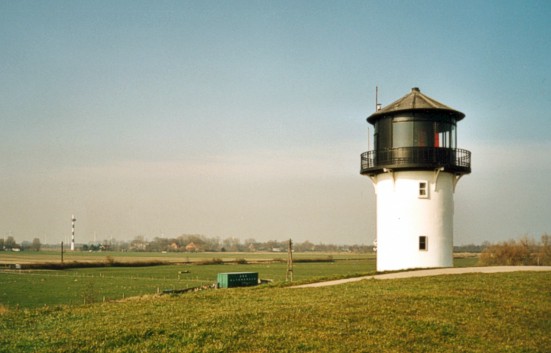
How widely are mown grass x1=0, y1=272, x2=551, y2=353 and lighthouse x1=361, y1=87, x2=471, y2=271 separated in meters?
8.79

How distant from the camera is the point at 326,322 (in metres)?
12.0

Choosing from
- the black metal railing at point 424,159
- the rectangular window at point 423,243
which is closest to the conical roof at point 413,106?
the black metal railing at point 424,159

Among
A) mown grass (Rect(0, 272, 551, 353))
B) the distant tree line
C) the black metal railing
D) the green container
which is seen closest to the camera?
mown grass (Rect(0, 272, 551, 353))

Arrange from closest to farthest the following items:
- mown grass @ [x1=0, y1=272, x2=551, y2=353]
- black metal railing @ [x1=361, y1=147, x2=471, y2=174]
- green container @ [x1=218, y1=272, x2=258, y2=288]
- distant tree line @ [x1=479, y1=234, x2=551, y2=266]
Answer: mown grass @ [x1=0, y1=272, x2=551, y2=353]
black metal railing @ [x1=361, y1=147, x2=471, y2=174]
green container @ [x1=218, y1=272, x2=258, y2=288]
distant tree line @ [x1=479, y1=234, x2=551, y2=266]

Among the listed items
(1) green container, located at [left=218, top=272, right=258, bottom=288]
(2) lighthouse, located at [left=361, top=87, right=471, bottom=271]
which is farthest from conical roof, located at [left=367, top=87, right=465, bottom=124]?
(1) green container, located at [left=218, top=272, right=258, bottom=288]

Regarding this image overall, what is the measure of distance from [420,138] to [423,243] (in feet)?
17.1

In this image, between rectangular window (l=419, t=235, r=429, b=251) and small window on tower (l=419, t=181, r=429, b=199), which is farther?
small window on tower (l=419, t=181, r=429, b=199)

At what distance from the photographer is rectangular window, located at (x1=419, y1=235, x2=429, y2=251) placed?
26344 millimetres

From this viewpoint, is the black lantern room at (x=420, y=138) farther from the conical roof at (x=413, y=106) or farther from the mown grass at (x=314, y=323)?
the mown grass at (x=314, y=323)

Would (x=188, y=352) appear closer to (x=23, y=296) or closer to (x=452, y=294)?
(x=452, y=294)

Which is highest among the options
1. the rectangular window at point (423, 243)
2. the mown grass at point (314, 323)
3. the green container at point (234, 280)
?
the rectangular window at point (423, 243)

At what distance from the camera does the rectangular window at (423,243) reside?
26.3 m

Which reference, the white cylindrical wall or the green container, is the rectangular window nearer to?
the white cylindrical wall

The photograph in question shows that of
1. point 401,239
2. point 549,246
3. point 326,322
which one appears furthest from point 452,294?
point 549,246
